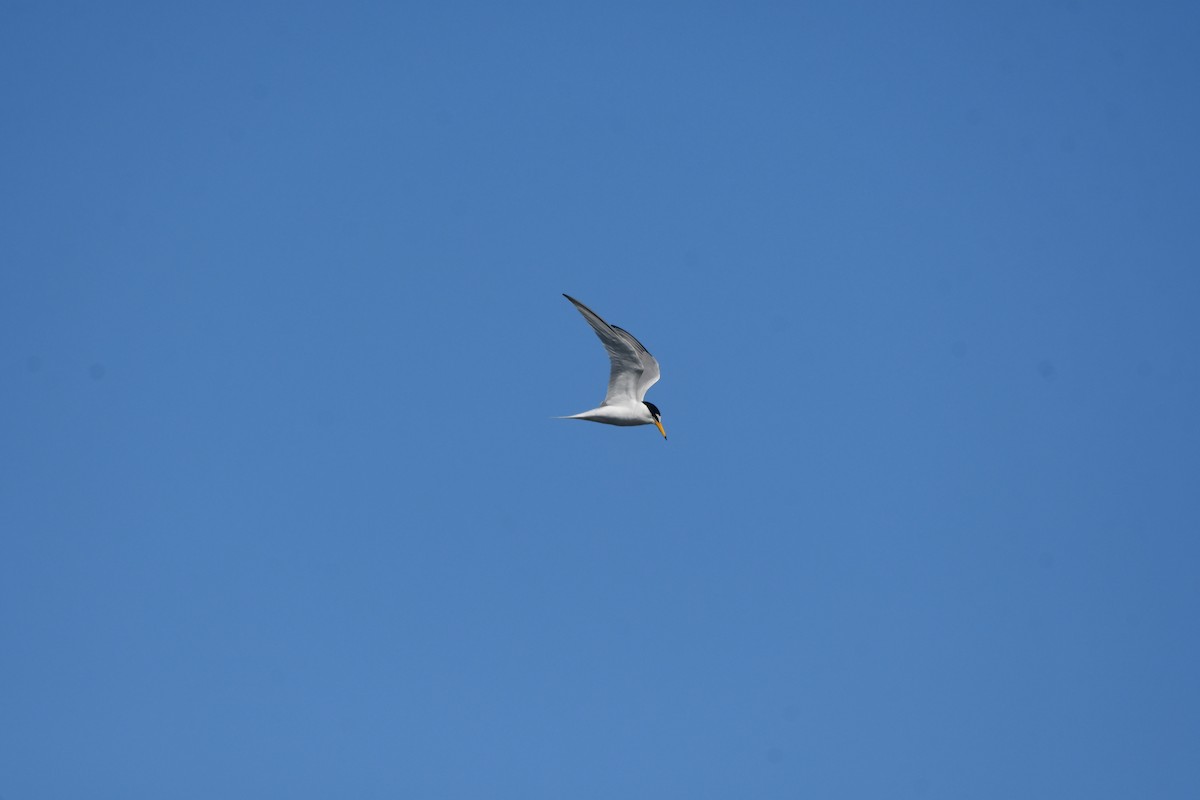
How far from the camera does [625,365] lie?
4003 cm

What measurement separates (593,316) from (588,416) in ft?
10.1

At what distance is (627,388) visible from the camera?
40.5m

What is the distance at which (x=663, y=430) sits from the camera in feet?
135

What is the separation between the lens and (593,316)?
37906 mm

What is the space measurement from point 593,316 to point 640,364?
8.28 ft

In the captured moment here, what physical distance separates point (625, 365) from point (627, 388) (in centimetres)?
73

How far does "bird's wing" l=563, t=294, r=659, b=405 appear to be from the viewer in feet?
127

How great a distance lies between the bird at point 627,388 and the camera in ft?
130

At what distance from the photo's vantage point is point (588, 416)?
39938 mm

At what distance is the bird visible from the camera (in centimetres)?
3950

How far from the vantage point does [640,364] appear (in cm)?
3991

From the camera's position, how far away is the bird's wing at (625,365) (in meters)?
38.7

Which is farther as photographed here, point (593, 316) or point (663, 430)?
point (663, 430)
